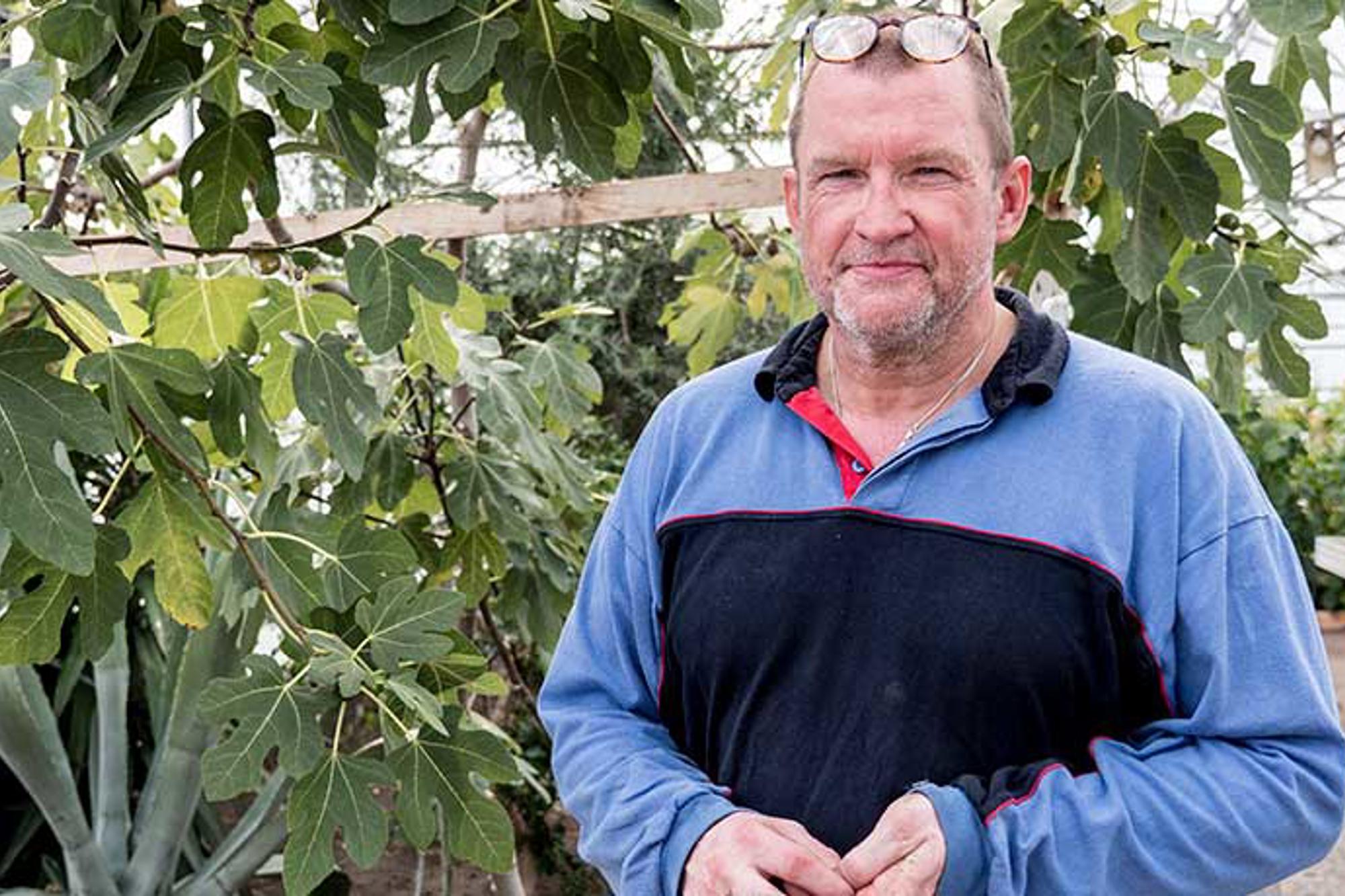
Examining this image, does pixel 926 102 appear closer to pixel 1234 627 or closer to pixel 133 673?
pixel 1234 627

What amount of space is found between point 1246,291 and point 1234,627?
72cm

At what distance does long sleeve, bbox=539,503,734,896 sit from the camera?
129 cm

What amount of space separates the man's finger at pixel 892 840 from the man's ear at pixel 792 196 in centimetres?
47

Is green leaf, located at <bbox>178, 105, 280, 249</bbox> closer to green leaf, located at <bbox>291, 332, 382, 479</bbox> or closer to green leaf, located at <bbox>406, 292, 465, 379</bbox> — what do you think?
green leaf, located at <bbox>291, 332, 382, 479</bbox>

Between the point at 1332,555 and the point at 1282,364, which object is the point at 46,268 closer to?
the point at 1282,364

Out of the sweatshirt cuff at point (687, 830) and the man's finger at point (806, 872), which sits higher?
the man's finger at point (806, 872)

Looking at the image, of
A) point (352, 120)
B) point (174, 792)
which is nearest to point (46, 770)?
point (174, 792)

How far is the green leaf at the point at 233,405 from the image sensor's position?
191 centimetres

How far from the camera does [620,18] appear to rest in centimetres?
164

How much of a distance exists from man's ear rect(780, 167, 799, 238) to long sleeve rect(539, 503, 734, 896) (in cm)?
27

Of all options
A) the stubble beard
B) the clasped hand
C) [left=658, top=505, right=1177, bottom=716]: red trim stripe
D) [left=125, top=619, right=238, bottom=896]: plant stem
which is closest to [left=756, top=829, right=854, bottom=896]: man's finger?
the clasped hand

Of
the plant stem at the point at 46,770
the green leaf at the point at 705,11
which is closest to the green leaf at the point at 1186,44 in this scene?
the green leaf at the point at 705,11

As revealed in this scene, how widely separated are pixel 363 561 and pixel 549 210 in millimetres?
622

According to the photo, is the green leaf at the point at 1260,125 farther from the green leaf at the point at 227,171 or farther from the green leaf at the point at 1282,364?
the green leaf at the point at 227,171
